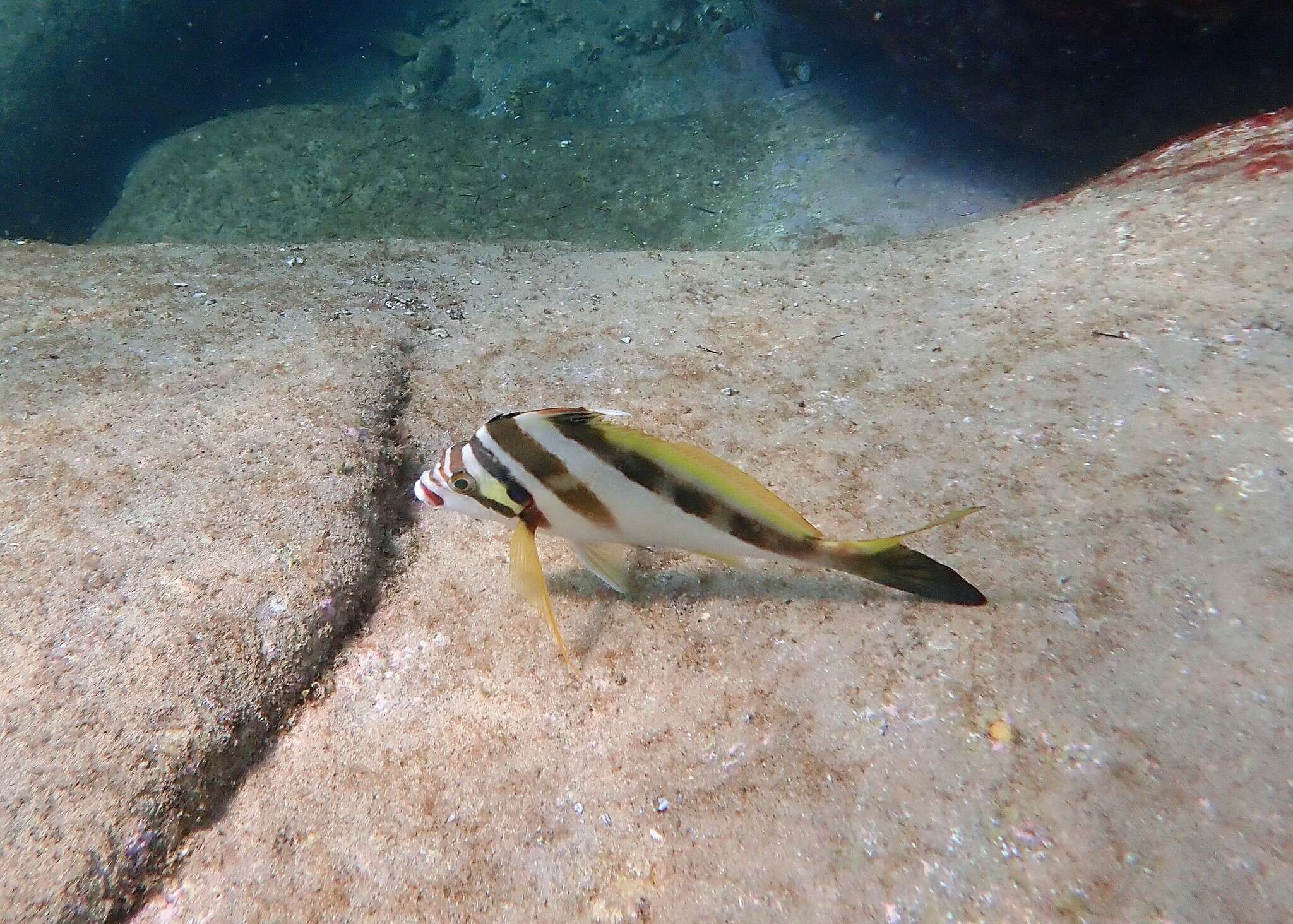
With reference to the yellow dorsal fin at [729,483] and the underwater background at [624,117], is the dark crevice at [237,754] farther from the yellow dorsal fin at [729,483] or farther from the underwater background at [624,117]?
the underwater background at [624,117]

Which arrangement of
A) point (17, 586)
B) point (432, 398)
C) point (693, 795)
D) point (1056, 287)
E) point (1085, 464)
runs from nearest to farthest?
point (693, 795) < point (17, 586) < point (1085, 464) < point (432, 398) < point (1056, 287)

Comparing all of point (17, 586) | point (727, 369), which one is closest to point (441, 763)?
point (17, 586)

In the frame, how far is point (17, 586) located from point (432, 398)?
176 cm

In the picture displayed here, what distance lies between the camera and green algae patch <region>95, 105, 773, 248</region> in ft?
29.3

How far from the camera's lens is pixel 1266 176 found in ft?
13.0

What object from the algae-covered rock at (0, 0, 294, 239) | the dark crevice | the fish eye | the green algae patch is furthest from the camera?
the algae-covered rock at (0, 0, 294, 239)

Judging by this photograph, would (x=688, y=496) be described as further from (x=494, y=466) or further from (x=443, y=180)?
(x=443, y=180)

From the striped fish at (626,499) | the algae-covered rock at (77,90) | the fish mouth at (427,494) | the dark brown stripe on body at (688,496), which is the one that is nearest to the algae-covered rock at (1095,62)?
the striped fish at (626,499)

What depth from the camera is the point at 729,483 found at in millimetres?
2018

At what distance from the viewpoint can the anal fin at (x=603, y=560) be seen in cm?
228

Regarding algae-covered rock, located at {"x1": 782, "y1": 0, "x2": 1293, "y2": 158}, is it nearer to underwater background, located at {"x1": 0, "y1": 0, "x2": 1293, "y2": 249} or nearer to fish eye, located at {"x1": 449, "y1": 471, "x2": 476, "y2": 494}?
underwater background, located at {"x1": 0, "y1": 0, "x2": 1293, "y2": 249}

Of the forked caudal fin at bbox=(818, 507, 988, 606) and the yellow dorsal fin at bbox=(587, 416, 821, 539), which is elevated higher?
the yellow dorsal fin at bbox=(587, 416, 821, 539)

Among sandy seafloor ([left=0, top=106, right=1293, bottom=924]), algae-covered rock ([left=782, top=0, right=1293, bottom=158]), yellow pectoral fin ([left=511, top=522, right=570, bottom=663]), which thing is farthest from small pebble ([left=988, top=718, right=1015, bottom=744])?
algae-covered rock ([left=782, top=0, right=1293, bottom=158])

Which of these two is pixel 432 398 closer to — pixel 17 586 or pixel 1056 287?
pixel 17 586
